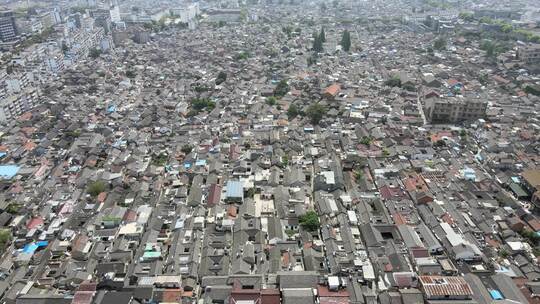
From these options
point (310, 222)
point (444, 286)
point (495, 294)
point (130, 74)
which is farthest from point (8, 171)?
point (495, 294)

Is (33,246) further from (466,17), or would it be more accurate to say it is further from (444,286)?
(466,17)

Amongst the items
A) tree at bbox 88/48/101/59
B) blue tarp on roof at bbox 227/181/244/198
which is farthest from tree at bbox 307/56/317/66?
blue tarp on roof at bbox 227/181/244/198

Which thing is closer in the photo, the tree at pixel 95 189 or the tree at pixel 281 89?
the tree at pixel 95 189

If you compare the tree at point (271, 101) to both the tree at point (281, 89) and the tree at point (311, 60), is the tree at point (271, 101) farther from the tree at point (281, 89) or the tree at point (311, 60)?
the tree at point (311, 60)

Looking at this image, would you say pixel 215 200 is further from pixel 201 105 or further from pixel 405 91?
pixel 405 91

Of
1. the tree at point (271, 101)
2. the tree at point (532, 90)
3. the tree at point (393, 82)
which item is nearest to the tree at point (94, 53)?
the tree at point (271, 101)

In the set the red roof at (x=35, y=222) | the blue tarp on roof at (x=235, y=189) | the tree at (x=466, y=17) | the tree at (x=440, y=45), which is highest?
the tree at (x=466, y=17)
